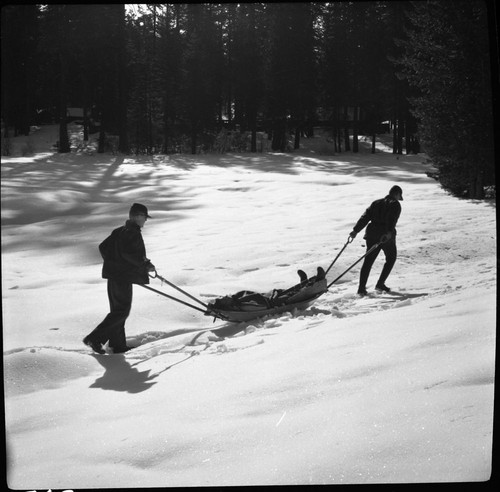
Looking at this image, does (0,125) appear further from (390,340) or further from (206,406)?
(390,340)

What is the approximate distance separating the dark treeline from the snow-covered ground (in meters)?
0.19

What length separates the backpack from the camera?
322cm

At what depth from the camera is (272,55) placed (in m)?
3.09

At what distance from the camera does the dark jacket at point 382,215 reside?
3.55m

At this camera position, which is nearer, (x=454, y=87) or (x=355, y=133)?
(x=454, y=87)

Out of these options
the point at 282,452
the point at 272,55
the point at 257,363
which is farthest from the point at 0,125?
the point at 282,452

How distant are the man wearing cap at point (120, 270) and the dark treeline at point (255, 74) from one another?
43cm

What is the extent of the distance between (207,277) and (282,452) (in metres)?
2.10

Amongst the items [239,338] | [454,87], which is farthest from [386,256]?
[454,87]

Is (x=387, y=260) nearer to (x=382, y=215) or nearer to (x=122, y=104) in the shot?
(x=382, y=215)

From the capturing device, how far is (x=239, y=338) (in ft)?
13.0

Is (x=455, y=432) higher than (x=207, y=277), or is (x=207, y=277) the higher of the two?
(x=207, y=277)

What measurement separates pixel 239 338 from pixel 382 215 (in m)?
1.22

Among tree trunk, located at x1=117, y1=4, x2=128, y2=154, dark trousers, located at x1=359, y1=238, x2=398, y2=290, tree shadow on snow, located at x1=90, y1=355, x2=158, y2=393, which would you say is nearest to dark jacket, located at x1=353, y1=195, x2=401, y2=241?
dark trousers, located at x1=359, y1=238, x2=398, y2=290
